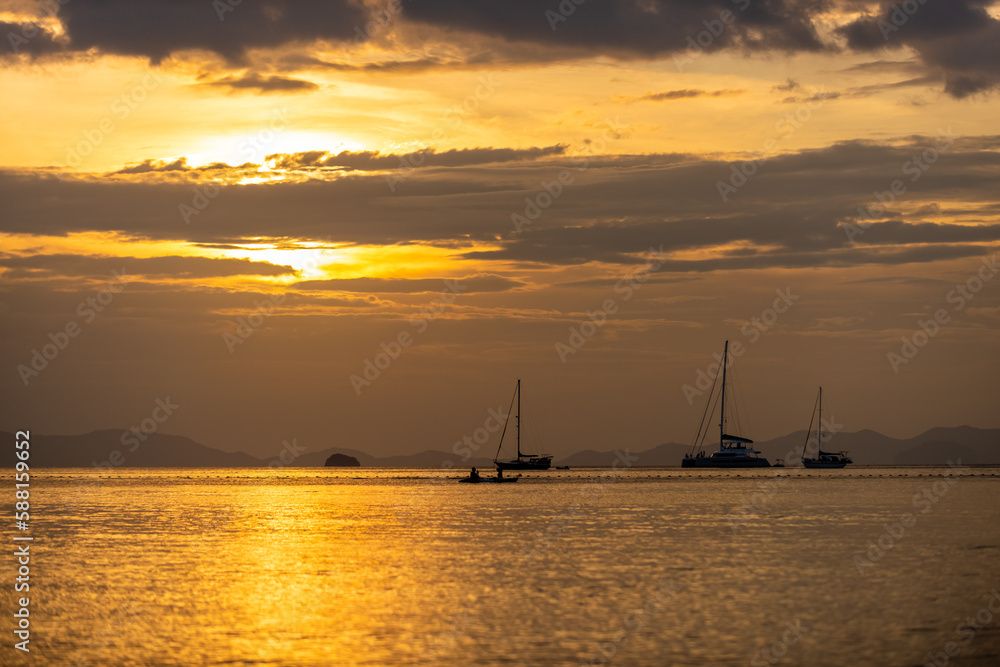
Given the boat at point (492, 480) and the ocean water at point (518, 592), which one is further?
the boat at point (492, 480)

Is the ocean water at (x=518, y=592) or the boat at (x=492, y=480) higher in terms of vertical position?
the ocean water at (x=518, y=592)

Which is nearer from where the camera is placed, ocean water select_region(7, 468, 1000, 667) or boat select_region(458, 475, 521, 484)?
ocean water select_region(7, 468, 1000, 667)

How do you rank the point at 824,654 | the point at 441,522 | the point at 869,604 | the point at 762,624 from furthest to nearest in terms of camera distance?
the point at 441,522
the point at 869,604
the point at 762,624
the point at 824,654

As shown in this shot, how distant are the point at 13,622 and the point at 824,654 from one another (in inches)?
1113

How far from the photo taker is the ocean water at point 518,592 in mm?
32250

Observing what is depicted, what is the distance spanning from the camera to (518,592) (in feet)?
144

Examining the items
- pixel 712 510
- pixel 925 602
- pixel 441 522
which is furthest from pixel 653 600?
pixel 712 510

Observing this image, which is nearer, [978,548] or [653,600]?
[653,600]

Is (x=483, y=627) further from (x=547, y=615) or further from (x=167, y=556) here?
(x=167, y=556)

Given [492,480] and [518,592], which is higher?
[518,592]

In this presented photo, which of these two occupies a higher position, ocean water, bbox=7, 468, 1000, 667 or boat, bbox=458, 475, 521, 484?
ocean water, bbox=7, 468, 1000, 667

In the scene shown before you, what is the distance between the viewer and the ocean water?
32.2 metres

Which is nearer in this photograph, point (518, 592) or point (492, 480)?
point (518, 592)

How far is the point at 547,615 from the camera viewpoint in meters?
37.9
